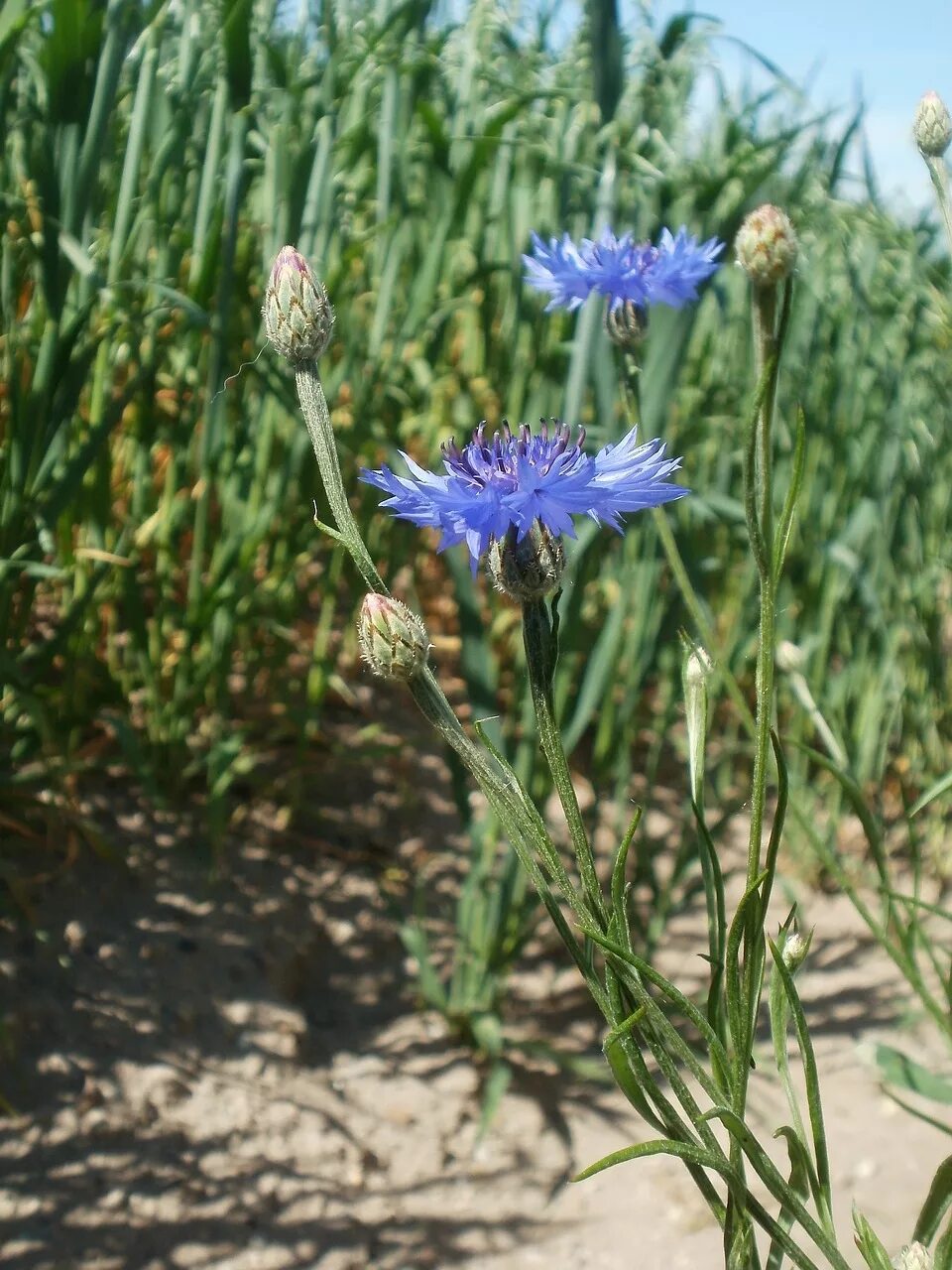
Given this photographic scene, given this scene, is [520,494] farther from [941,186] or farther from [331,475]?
[941,186]

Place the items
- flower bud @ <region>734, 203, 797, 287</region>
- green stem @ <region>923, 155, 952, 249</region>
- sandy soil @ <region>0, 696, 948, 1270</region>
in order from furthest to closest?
sandy soil @ <region>0, 696, 948, 1270</region> → green stem @ <region>923, 155, 952, 249</region> → flower bud @ <region>734, 203, 797, 287</region>

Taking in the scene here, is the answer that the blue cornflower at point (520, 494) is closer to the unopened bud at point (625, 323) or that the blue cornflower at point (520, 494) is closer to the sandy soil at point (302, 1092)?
the unopened bud at point (625, 323)

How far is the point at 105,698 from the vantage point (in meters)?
1.47

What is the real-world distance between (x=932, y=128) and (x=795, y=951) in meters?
0.57

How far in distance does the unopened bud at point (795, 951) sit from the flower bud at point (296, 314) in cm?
43

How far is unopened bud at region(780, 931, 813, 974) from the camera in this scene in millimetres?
705

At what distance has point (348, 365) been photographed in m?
1.46

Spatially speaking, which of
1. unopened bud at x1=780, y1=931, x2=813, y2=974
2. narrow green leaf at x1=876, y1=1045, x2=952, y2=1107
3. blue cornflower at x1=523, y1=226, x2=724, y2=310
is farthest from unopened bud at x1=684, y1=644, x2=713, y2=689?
narrow green leaf at x1=876, y1=1045, x2=952, y2=1107

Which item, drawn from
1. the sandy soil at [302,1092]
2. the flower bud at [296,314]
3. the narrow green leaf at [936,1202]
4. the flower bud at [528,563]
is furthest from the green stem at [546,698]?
the sandy soil at [302,1092]

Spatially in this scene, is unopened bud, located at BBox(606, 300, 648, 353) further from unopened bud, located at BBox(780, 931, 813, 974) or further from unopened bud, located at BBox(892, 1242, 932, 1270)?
unopened bud, located at BBox(892, 1242, 932, 1270)

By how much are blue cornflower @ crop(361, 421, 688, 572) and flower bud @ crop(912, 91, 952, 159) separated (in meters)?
0.40

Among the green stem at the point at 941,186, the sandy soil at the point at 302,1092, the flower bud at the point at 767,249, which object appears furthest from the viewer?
the sandy soil at the point at 302,1092

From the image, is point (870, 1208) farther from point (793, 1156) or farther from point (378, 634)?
point (378, 634)

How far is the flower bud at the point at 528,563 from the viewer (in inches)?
22.0
